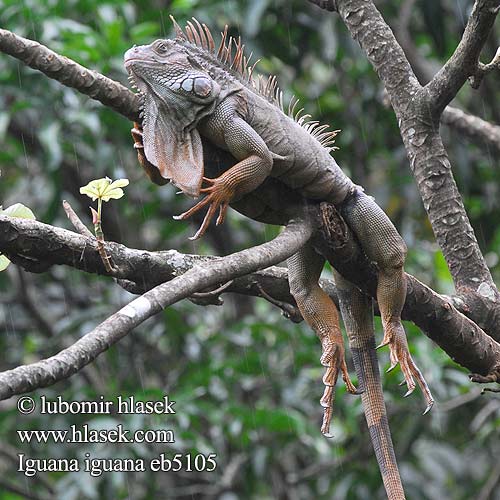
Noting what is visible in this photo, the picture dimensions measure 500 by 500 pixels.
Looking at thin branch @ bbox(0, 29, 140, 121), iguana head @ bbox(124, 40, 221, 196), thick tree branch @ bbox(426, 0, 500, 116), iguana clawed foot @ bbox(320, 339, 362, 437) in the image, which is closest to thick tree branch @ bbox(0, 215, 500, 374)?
iguana clawed foot @ bbox(320, 339, 362, 437)

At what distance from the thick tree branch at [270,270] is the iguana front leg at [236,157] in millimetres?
212

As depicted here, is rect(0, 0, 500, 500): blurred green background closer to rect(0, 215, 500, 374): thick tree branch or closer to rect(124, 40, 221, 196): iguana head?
rect(0, 215, 500, 374): thick tree branch

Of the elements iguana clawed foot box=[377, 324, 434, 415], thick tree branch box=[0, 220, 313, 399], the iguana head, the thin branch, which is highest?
the thin branch

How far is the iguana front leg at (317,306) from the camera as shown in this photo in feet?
10.7

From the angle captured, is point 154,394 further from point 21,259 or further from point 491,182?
point 491,182

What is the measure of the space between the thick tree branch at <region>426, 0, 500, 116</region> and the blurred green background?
2279 millimetres

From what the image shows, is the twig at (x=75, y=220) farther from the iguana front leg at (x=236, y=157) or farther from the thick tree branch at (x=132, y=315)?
the thick tree branch at (x=132, y=315)

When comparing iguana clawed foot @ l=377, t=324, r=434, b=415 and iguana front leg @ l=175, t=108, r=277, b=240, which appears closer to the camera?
iguana front leg @ l=175, t=108, r=277, b=240

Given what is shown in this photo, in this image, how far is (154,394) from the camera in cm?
540

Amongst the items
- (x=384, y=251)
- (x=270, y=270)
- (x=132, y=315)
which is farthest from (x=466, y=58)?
(x=132, y=315)

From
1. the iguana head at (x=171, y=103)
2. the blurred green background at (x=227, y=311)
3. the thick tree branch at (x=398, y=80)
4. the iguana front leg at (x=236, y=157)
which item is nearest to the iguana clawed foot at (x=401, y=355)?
the thick tree branch at (x=398, y=80)

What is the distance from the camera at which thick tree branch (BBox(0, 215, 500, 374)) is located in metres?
2.78

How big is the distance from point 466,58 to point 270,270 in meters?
1.16

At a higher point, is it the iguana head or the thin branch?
the thin branch
